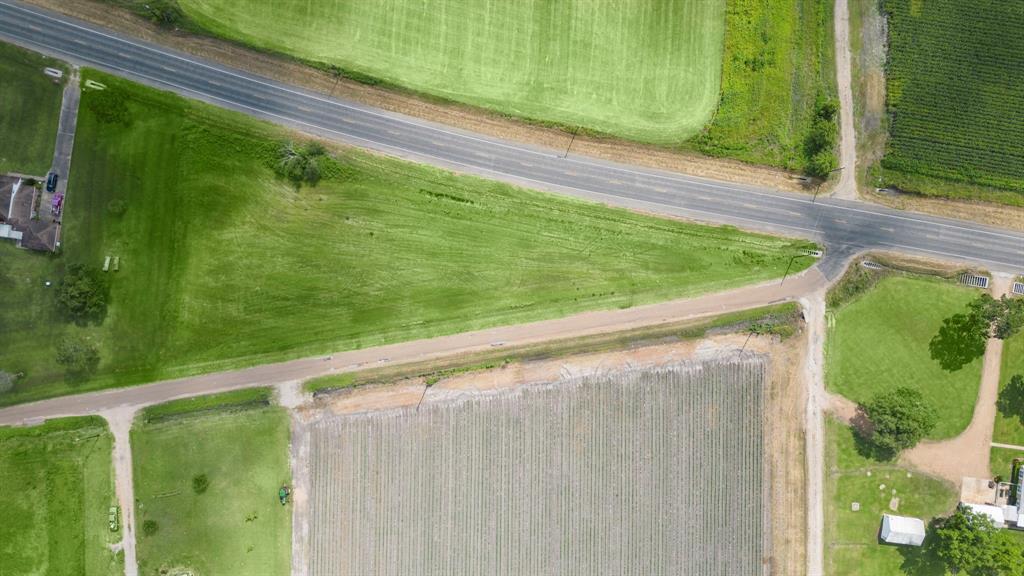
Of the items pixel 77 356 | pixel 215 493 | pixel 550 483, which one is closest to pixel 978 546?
pixel 550 483

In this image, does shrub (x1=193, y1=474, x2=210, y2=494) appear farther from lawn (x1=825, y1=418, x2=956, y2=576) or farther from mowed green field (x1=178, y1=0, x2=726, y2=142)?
lawn (x1=825, y1=418, x2=956, y2=576)

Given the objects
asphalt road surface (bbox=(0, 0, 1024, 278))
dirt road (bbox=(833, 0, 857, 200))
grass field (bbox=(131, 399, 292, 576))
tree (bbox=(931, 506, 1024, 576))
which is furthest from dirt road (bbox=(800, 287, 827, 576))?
grass field (bbox=(131, 399, 292, 576))

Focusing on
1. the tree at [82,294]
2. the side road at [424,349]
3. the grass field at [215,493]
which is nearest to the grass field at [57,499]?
the side road at [424,349]

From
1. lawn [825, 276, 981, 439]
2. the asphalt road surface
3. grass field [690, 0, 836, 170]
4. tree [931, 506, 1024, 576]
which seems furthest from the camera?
grass field [690, 0, 836, 170]

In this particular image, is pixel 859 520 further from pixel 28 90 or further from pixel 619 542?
pixel 28 90

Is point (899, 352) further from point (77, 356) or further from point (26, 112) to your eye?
point (26, 112)

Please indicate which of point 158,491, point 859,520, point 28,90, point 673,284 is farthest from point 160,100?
point 859,520

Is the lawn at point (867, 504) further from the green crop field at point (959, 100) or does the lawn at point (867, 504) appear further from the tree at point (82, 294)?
the tree at point (82, 294)
